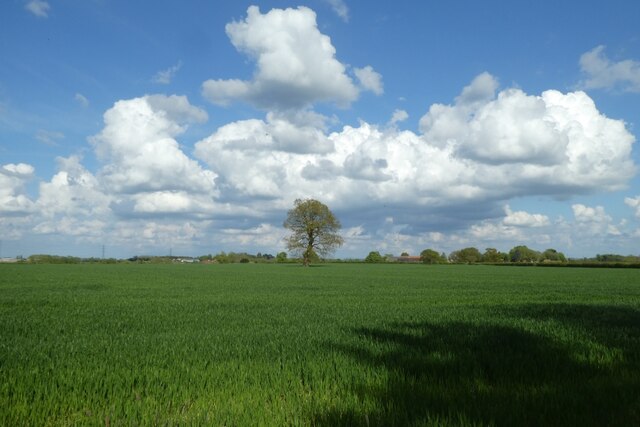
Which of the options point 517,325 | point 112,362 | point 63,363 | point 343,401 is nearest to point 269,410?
point 343,401

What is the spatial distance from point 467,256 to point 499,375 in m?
160

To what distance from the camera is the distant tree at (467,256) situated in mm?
156562

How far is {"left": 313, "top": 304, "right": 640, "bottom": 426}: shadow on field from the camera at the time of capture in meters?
5.29

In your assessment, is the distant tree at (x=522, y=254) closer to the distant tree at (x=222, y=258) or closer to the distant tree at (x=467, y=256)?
the distant tree at (x=467, y=256)

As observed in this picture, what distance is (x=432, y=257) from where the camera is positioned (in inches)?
6304

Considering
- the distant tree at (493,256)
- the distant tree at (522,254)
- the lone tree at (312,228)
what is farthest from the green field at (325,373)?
the distant tree at (522,254)

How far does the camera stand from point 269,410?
5637 mm

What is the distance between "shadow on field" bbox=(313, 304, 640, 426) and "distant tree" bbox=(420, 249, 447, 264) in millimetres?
151198

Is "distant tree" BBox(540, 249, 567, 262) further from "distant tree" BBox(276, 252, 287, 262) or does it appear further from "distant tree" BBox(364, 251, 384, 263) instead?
"distant tree" BBox(276, 252, 287, 262)

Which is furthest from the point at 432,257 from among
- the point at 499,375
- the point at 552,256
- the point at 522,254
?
the point at 499,375

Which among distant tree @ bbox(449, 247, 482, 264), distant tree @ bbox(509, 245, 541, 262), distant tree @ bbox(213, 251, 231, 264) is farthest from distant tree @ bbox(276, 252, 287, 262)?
distant tree @ bbox(509, 245, 541, 262)

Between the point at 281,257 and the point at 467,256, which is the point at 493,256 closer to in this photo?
the point at 467,256

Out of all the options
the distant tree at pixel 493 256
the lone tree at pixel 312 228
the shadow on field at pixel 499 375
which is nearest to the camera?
the shadow on field at pixel 499 375

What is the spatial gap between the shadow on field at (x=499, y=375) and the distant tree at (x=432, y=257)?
5953 inches
